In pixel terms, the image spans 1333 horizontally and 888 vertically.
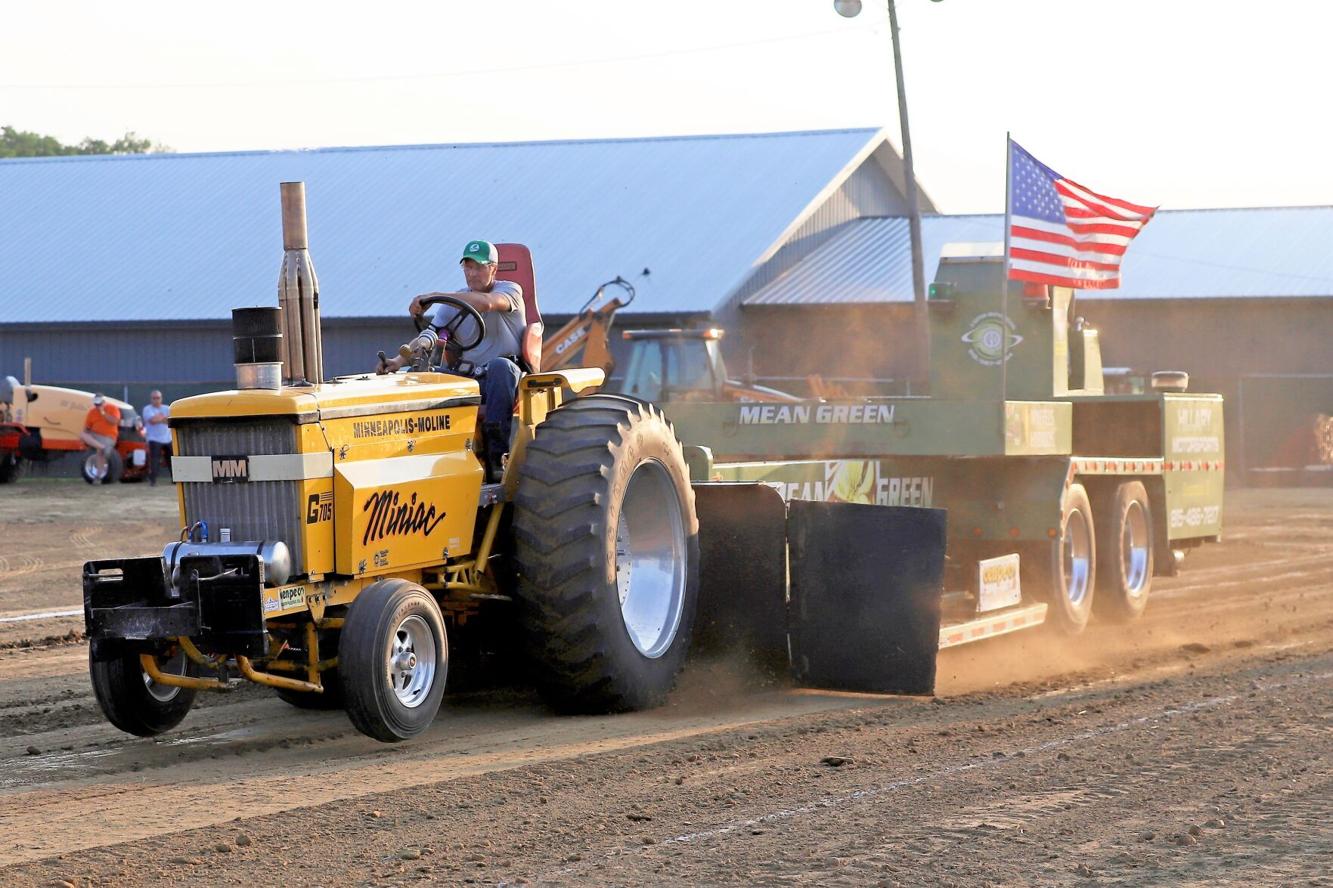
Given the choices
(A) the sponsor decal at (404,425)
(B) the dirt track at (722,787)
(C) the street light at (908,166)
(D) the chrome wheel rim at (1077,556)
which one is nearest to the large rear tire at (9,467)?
(C) the street light at (908,166)

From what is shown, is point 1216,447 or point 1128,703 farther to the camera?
point 1216,447

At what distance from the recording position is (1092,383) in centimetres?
1470

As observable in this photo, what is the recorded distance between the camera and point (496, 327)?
829 centimetres

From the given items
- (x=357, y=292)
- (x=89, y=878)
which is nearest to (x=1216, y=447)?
(x=89, y=878)

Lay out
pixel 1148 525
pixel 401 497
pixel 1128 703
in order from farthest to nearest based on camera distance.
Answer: pixel 1148 525 → pixel 1128 703 → pixel 401 497

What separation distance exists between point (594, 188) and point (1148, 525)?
83.3ft

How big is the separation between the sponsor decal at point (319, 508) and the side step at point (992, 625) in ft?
12.0

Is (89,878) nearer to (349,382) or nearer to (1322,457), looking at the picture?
(349,382)

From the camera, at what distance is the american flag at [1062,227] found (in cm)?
1318

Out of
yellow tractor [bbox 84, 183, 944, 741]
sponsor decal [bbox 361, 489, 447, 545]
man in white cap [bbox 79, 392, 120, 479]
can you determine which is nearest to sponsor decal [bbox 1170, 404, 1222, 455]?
yellow tractor [bbox 84, 183, 944, 741]

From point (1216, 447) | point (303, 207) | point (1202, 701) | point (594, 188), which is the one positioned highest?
point (594, 188)

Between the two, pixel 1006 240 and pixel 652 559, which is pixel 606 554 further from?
pixel 1006 240

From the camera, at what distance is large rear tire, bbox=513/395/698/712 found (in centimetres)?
766

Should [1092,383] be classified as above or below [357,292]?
below
